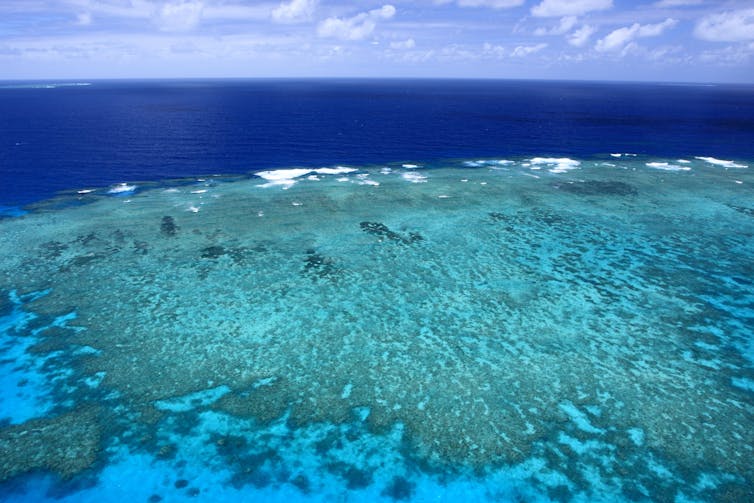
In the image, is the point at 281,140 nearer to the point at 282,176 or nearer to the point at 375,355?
the point at 282,176

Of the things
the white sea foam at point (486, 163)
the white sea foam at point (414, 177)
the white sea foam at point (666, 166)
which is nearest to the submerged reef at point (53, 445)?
the white sea foam at point (414, 177)

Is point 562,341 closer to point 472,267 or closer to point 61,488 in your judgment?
point 472,267

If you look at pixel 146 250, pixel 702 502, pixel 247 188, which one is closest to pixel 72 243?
pixel 146 250

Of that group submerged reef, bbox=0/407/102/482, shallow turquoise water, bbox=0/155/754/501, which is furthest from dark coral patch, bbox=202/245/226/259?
submerged reef, bbox=0/407/102/482

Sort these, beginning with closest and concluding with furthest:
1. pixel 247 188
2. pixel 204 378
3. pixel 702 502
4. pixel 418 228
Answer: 1. pixel 702 502
2. pixel 204 378
3. pixel 418 228
4. pixel 247 188

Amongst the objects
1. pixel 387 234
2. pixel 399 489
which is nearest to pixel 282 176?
pixel 387 234

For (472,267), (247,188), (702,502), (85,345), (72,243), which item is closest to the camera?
(702,502)

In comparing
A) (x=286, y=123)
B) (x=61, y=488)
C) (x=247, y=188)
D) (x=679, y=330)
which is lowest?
(x=61, y=488)

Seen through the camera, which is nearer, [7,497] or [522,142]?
[7,497]
